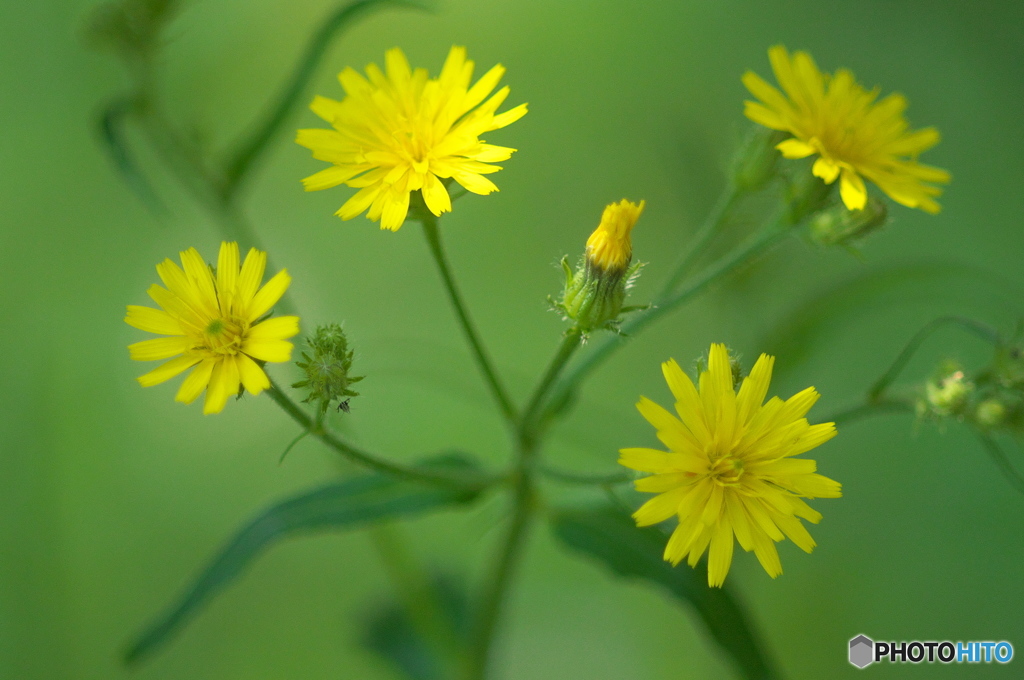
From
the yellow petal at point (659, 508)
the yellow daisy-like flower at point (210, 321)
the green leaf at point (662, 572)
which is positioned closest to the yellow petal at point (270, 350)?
the yellow daisy-like flower at point (210, 321)

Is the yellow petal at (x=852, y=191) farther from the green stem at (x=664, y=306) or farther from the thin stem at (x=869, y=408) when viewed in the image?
the thin stem at (x=869, y=408)

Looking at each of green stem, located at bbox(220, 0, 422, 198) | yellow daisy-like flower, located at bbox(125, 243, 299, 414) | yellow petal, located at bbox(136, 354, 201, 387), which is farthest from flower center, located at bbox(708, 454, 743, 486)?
green stem, located at bbox(220, 0, 422, 198)

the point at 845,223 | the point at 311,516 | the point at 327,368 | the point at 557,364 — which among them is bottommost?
the point at 311,516

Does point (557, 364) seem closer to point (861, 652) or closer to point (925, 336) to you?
point (925, 336)

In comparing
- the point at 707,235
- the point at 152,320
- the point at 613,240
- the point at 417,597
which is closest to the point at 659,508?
the point at 613,240

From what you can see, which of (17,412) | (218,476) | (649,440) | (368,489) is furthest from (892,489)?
(17,412)
